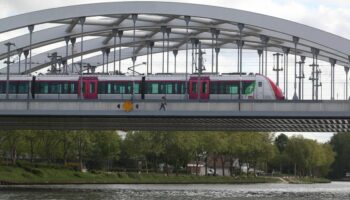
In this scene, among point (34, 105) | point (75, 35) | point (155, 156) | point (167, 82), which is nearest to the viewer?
point (34, 105)

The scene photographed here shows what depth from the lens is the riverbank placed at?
86.8 m

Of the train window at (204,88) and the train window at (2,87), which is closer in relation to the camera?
the train window at (204,88)

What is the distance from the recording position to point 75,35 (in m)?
71.5

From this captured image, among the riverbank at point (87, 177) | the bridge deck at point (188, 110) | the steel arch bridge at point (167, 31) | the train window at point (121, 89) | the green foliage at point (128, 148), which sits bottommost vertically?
the riverbank at point (87, 177)

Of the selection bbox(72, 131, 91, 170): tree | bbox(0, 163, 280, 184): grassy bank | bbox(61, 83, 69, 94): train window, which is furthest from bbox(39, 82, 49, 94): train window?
bbox(72, 131, 91, 170): tree

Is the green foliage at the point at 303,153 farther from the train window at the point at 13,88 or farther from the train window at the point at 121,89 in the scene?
the train window at the point at 13,88

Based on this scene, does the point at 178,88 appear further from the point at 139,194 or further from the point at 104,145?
the point at 104,145

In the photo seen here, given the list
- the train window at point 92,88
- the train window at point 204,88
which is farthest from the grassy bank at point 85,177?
the train window at point 204,88

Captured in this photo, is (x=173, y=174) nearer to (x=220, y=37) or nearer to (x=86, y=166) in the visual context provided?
(x=86, y=166)

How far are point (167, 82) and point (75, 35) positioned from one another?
1452 centimetres

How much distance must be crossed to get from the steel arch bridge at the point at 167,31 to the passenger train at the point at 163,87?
1.80 metres

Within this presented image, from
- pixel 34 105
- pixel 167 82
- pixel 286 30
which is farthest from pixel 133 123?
pixel 286 30

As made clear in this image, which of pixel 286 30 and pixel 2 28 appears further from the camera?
pixel 2 28

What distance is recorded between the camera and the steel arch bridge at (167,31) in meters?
58.1
